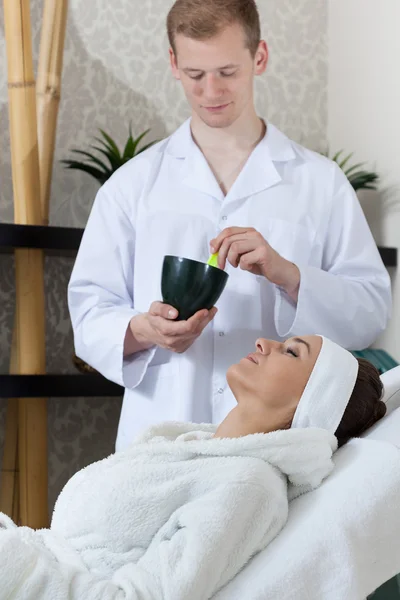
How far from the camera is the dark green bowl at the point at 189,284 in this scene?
1.83m

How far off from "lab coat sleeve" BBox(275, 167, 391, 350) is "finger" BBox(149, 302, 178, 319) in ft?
0.90

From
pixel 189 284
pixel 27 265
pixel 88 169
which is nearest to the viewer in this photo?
pixel 189 284

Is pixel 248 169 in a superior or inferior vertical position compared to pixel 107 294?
superior

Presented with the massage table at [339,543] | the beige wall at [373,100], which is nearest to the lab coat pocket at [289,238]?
the massage table at [339,543]

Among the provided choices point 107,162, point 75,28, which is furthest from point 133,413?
point 75,28

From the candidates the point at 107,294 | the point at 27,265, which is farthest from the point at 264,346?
the point at 27,265

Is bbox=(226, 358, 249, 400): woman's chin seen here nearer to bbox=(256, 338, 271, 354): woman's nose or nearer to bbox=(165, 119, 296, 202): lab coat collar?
bbox=(256, 338, 271, 354): woman's nose

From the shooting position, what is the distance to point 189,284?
184cm

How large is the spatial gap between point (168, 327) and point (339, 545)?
0.66 metres

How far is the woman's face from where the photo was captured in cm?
161

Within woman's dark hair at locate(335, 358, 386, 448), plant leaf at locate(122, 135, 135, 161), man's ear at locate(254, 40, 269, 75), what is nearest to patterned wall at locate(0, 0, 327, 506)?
plant leaf at locate(122, 135, 135, 161)

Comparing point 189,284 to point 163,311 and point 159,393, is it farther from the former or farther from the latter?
point 159,393

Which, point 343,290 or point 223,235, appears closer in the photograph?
point 223,235

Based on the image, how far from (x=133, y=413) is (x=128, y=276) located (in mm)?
316
